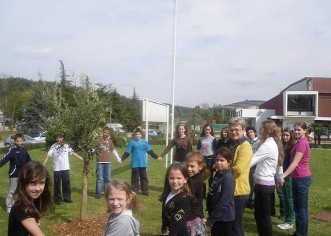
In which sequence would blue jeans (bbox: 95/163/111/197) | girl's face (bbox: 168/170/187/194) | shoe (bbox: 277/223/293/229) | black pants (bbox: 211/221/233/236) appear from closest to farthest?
girl's face (bbox: 168/170/187/194) → black pants (bbox: 211/221/233/236) → shoe (bbox: 277/223/293/229) → blue jeans (bbox: 95/163/111/197)

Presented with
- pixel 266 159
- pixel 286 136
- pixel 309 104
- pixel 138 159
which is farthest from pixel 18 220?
pixel 309 104

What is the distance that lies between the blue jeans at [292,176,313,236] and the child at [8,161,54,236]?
4.28 m

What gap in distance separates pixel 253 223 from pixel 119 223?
515 cm

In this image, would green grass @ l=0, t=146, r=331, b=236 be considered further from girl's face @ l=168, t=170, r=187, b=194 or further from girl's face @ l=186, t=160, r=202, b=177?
girl's face @ l=168, t=170, r=187, b=194

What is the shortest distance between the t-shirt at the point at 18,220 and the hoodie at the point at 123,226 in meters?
0.60

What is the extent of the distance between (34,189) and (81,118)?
4495 mm

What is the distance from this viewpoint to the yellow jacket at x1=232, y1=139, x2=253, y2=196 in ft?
17.2

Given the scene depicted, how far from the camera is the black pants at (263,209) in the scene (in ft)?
18.8

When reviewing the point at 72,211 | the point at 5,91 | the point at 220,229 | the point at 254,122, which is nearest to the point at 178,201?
the point at 220,229

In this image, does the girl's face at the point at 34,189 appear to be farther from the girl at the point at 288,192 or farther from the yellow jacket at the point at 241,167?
the girl at the point at 288,192

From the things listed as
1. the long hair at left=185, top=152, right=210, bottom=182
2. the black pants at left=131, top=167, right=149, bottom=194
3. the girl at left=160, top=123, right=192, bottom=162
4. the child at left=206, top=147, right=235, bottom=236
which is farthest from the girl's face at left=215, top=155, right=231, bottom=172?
the black pants at left=131, top=167, right=149, bottom=194

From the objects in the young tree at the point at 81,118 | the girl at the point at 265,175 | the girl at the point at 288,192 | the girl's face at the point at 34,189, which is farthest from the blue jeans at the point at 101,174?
the girl's face at the point at 34,189

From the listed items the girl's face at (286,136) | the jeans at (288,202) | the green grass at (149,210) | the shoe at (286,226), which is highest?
the girl's face at (286,136)

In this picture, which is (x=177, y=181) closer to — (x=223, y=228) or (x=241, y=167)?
(x=223, y=228)
